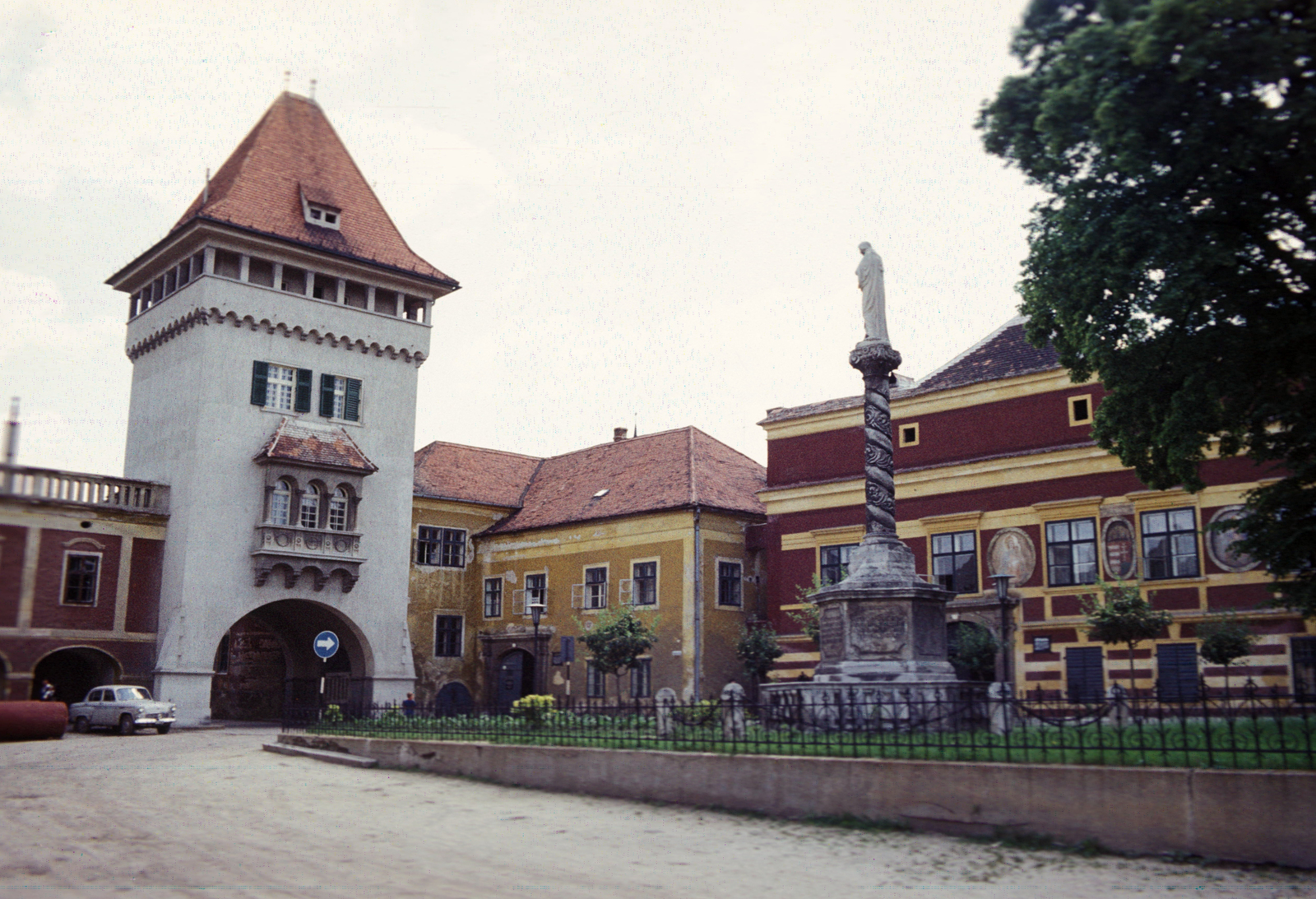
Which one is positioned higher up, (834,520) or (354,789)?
(834,520)

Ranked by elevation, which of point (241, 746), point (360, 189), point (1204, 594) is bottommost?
point (241, 746)

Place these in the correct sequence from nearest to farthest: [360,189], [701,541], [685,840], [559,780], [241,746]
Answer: [685,840] < [559,780] < [241,746] < [701,541] < [360,189]

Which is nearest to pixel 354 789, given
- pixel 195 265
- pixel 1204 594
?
pixel 1204 594

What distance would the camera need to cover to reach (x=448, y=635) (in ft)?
143

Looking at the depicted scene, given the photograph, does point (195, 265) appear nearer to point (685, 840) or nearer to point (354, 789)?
point (354, 789)

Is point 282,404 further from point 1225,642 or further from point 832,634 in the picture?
point 1225,642

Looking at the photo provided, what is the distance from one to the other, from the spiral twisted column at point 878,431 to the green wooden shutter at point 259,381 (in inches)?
879

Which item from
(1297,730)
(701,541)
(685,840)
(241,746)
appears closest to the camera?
(685,840)

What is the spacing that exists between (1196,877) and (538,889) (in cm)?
553

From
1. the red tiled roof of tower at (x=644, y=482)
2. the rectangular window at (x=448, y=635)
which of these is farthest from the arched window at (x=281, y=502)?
the red tiled roof of tower at (x=644, y=482)

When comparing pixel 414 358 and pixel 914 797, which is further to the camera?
pixel 414 358

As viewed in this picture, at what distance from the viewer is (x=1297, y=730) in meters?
12.6

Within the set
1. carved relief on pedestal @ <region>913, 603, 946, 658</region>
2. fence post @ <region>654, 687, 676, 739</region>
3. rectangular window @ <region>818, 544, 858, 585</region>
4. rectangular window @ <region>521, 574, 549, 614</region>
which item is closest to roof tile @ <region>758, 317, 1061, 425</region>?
rectangular window @ <region>818, 544, 858, 585</region>

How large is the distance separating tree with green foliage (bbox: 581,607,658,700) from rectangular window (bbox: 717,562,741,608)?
3034 mm
